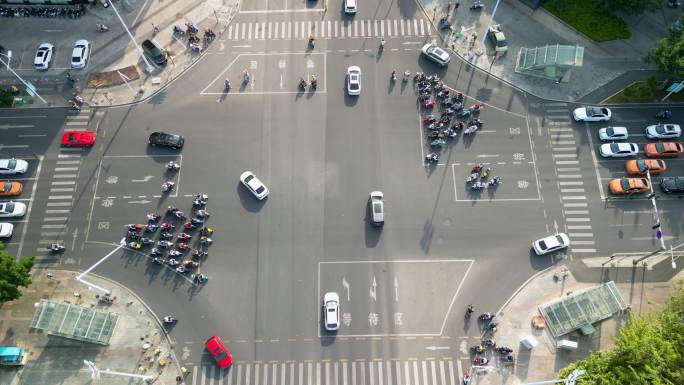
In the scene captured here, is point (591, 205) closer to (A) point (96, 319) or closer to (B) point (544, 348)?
(B) point (544, 348)

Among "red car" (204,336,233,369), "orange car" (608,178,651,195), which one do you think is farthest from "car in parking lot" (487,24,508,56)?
"red car" (204,336,233,369)

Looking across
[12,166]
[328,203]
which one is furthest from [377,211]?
[12,166]

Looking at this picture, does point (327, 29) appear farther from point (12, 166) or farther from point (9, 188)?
point (9, 188)

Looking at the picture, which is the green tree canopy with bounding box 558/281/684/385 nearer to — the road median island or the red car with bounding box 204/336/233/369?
the red car with bounding box 204/336/233/369

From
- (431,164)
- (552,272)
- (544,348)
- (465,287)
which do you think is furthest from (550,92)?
(544,348)

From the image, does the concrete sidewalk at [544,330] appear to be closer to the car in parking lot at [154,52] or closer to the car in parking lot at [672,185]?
the car in parking lot at [672,185]

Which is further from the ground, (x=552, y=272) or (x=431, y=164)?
(x=431, y=164)
